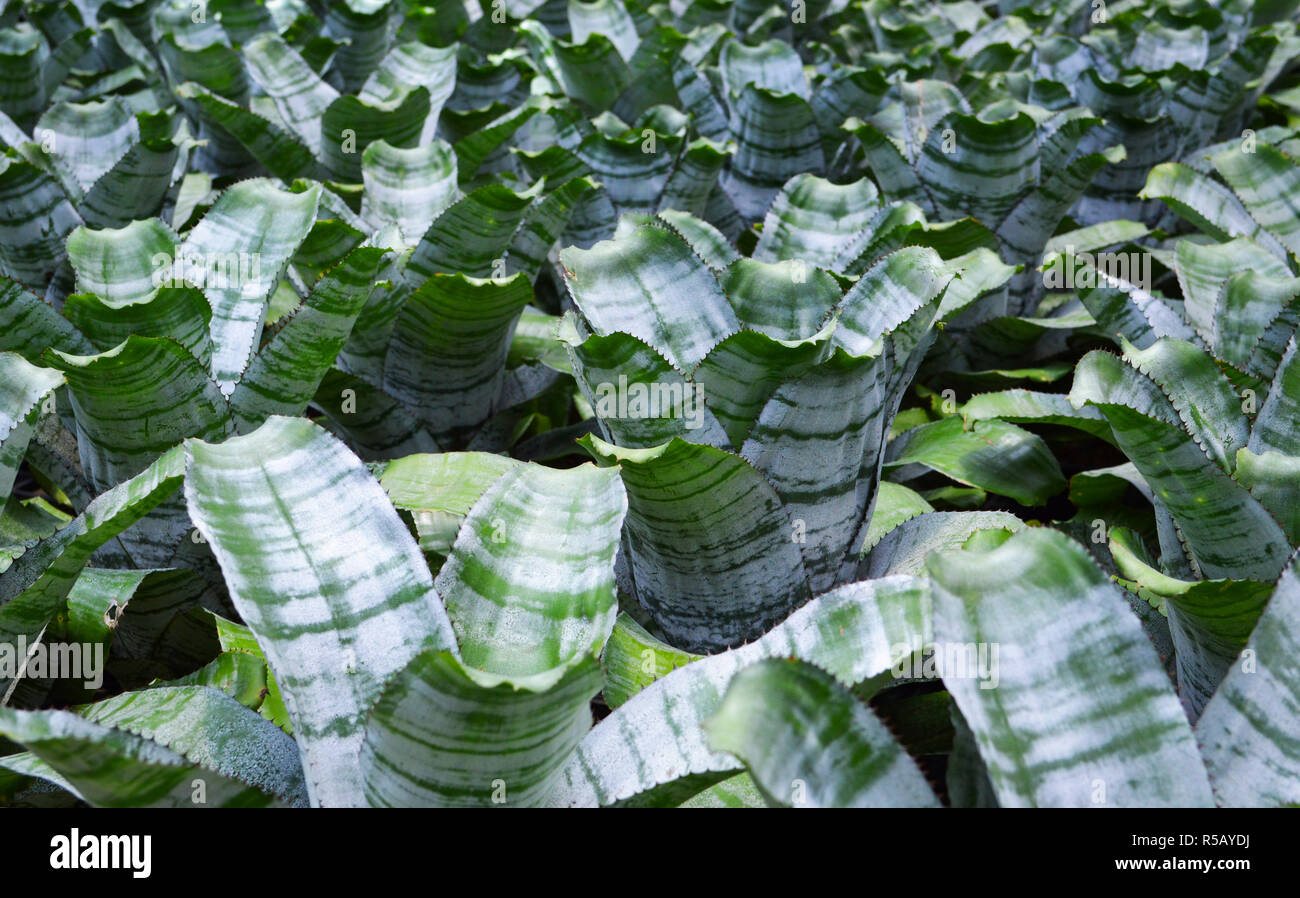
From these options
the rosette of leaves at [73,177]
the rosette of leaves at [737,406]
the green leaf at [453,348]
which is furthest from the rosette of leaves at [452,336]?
the rosette of leaves at [73,177]

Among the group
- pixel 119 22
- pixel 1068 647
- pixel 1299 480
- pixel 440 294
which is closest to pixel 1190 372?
pixel 1299 480

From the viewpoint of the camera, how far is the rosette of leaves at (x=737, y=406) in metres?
1.17

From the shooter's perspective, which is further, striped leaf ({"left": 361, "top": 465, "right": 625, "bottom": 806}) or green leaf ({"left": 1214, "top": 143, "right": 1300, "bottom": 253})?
green leaf ({"left": 1214, "top": 143, "right": 1300, "bottom": 253})

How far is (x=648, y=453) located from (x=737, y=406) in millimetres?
221

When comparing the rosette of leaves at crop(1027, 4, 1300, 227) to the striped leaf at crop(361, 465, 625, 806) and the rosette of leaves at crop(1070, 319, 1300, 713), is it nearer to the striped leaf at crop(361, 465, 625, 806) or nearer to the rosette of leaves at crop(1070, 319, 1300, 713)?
the rosette of leaves at crop(1070, 319, 1300, 713)

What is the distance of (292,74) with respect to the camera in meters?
2.22

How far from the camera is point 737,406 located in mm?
1268

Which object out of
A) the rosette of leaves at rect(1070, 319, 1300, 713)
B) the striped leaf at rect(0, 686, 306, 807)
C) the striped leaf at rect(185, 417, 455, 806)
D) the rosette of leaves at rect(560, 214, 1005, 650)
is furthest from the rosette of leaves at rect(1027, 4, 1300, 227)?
the striped leaf at rect(0, 686, 306, 807)

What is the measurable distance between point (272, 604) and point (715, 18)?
2442 millimetres

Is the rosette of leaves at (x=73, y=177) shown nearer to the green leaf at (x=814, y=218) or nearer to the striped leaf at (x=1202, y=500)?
the green leaf at (x=814, y=218)

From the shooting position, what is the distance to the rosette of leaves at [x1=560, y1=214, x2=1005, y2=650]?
1.17 m

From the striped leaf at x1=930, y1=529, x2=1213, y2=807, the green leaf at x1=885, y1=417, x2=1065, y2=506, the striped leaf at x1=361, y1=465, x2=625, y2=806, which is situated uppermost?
the striped leaf at x1=930, y1=529, x2=1213, y2=807

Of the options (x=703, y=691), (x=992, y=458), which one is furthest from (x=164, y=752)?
(x=992, y=458)

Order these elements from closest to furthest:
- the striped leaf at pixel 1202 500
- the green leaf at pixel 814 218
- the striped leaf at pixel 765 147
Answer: the striped leaf at pixel 1202 500
the green leaf at pixel 814 218
the striped leaf at pixel 765 147
